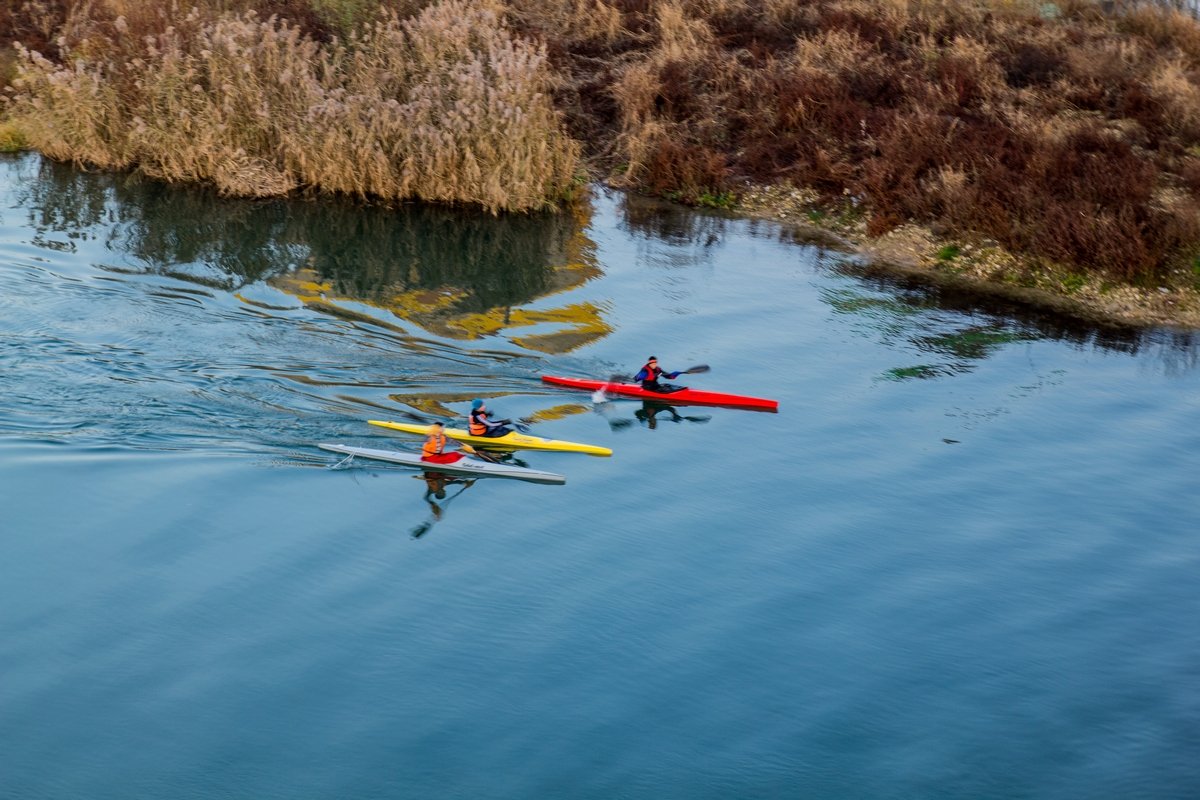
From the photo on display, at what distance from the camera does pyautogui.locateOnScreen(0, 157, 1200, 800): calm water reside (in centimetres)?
1111

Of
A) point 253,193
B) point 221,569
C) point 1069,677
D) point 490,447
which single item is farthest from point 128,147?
point 1069,677

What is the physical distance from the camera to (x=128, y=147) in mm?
25516

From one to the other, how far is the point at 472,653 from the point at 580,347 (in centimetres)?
785

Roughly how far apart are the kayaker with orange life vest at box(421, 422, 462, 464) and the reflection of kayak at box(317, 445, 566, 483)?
0.16 ft

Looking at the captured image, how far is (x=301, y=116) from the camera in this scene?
24.7m

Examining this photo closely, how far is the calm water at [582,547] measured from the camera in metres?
11.1

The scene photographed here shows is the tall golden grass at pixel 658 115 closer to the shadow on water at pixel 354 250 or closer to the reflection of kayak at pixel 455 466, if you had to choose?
the shadow on water at pixel 354 250

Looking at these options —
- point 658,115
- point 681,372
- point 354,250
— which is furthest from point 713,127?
point 681,372

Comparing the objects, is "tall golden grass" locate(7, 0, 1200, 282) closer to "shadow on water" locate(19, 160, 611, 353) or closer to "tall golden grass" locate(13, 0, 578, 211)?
"tall golden grass" locate(13, 0, 578, 211)

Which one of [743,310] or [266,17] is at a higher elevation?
[266,17]

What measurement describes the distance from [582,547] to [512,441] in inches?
98.7

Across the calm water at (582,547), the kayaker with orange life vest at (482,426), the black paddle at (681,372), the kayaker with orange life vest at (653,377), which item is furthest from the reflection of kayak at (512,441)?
the black paddle at (681,372)

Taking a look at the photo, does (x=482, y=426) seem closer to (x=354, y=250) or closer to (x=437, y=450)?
(x=437, y=450)

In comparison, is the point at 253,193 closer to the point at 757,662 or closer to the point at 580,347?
the point at 580,347
